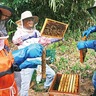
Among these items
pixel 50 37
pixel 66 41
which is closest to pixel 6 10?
pixel 50 37

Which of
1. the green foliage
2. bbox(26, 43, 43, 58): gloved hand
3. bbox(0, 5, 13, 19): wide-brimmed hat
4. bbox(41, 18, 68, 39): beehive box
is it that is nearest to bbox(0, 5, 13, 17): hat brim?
bbox(0, 5, 13, 19): wide-brimmed hat

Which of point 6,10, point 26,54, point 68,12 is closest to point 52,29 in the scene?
point 26,54

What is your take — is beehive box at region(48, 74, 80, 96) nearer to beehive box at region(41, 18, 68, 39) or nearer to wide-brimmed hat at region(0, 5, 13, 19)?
beehive box at region(41, 18, 68, 39)

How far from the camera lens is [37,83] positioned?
16.4ft

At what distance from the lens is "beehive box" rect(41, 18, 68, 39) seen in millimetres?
3396

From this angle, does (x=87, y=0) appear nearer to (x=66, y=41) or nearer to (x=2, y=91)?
(x=66, y=41)

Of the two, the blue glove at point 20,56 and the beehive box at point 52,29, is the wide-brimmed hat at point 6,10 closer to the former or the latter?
the blue glove at point 20,56

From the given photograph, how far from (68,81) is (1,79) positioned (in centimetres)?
193

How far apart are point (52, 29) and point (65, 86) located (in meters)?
0.91

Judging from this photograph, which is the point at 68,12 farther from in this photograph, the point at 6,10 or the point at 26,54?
the point at 6,10

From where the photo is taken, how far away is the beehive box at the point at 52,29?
11.1 feet

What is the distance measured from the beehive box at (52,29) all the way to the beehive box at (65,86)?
775 millimetres

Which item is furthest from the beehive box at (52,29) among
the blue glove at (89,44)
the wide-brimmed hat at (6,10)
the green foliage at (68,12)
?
the green foliage at (68,12)

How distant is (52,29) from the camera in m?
3.50
